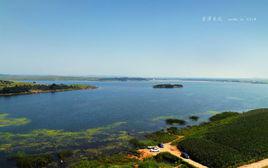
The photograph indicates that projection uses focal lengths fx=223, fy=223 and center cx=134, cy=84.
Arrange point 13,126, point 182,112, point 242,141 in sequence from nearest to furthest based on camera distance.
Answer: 1. point 242,141
2. point 13,126
3. point 182,112

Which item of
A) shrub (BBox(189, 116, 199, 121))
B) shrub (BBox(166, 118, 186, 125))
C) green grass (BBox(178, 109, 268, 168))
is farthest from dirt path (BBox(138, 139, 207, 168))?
shrub (BBox(189, 116, 199, 121))

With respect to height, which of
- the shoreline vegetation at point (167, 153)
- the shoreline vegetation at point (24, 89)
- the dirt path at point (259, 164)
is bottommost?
the dirt path at point (259, 164)

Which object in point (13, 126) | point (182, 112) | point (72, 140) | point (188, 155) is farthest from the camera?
point (182, 112)

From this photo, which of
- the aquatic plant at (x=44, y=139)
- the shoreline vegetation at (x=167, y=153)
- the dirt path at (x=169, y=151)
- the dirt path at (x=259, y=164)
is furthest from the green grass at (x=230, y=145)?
the aquatic plant at (x=44, y=139)

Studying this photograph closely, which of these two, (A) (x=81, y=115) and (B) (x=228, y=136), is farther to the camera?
(A) (x=81, y=115)

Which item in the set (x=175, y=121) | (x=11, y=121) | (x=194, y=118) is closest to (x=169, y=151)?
(x=175, y=121)

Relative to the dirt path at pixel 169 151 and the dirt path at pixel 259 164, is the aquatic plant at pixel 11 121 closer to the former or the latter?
the dirt path at pixel 169 151

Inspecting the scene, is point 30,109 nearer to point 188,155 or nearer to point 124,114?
point 124,114

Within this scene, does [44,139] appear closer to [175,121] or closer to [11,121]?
[11,121]

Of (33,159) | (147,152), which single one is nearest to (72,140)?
(33,159)
